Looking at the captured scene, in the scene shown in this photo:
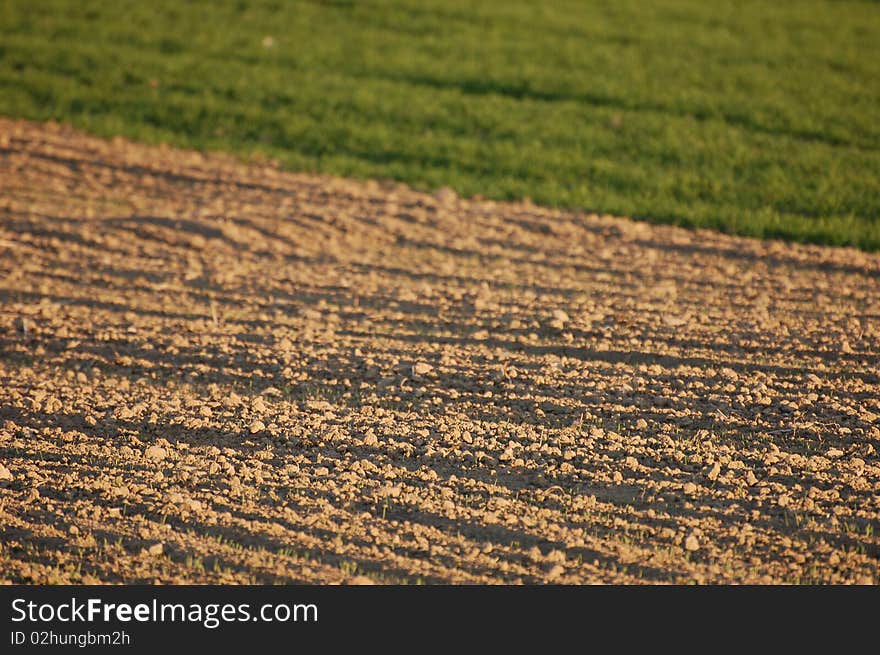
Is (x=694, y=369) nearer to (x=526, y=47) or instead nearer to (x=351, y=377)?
(x=351, y=377)

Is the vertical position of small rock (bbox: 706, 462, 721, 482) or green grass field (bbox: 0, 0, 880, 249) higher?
green grass field (bbox: 0, 0, 880, 249)

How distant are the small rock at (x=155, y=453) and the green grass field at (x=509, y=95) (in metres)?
4.57

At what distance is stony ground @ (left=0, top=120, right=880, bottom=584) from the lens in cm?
387

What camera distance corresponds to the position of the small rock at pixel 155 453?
175 inches

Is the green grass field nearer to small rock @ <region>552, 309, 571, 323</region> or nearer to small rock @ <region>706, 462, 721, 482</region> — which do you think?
small rock @ <region>552, 309, 571, 323</region>

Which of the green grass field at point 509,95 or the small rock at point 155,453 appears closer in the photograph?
the small rock at point 155,453

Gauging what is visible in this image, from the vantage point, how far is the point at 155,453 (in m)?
4.46

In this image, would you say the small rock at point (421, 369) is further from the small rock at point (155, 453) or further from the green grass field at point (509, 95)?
the green grass field at point (509, 95)

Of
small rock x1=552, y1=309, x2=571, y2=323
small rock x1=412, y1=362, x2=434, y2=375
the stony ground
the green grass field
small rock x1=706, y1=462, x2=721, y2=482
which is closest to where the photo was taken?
the stony ground

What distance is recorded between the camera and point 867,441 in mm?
4738

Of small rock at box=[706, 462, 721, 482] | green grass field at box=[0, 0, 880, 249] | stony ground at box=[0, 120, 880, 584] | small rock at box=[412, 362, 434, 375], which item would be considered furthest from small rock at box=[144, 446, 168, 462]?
green grass field at box=[0, 0, 880, 249]

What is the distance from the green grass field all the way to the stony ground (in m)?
0.93

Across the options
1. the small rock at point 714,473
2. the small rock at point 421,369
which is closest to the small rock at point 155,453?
the small rock at point 421,369

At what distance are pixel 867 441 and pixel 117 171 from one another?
6.93m
